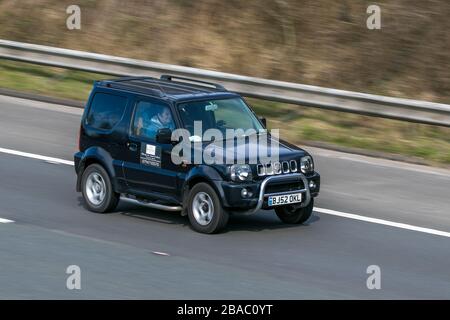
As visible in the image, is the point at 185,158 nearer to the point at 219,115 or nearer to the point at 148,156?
the point at 148,156

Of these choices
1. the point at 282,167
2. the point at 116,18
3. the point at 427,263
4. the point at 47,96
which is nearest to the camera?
the point at 427,263

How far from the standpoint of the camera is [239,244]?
12156mm

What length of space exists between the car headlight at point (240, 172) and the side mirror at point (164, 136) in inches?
35.8

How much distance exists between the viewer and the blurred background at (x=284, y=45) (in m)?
19.9

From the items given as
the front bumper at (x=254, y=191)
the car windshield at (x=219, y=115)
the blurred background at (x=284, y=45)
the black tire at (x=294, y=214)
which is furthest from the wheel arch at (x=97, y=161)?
the blurred background at (x=284, y=45)

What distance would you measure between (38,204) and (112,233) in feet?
5.90

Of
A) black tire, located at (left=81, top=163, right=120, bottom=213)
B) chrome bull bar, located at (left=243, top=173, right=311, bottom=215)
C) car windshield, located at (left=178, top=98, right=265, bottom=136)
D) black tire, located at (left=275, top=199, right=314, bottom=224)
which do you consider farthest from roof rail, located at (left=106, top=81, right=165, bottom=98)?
black tire, located at (left=275, top=199, right=314, bottom=224)

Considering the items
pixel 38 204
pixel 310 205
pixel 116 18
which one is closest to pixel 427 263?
pixel 310 205

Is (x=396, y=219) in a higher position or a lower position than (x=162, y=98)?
lower

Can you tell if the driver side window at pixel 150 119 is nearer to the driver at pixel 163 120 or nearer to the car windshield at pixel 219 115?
the driver at pixel 163 120

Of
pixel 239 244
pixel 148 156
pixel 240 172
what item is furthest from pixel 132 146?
pixel 239 244

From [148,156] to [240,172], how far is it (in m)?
1.36

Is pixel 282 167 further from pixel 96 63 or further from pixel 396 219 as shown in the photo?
pixel 96 63
